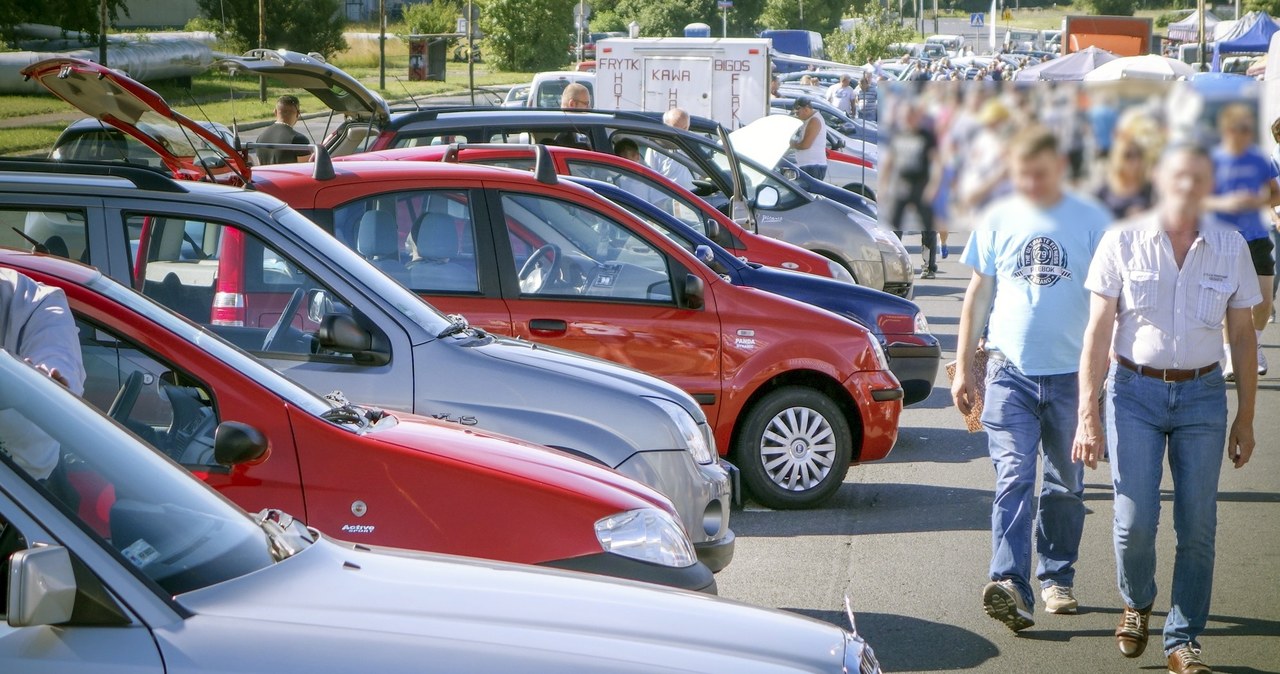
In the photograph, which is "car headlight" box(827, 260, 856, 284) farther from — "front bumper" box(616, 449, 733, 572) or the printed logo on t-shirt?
"front bumper" box(616, 449, 733, 572)

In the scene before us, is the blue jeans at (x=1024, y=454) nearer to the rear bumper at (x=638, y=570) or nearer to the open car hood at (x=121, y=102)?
the rear bumper at (x=638, y=570)

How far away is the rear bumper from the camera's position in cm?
427

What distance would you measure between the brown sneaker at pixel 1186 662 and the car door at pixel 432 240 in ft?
11.6

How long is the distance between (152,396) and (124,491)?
1.44 m

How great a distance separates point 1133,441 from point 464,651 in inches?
134

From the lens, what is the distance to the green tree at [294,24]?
34.5 meters

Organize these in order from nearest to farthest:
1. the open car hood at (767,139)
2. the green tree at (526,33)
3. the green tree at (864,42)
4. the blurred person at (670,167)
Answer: the blurred person at (670,167)
the open car hood at (767,139)
the green tree at (526,33)
the green tree at (864,42)

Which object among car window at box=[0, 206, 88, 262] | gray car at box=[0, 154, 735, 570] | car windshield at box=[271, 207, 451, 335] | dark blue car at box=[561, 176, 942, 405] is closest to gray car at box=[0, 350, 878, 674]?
gray car at box=[0, 154, 735, 570]

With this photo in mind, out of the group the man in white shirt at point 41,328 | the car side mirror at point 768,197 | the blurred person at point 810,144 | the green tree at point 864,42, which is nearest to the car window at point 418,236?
the man in white shirt at point 41,328

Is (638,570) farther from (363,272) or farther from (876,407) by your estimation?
(876,407)

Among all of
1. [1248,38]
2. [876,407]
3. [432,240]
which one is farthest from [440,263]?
[1248,38]

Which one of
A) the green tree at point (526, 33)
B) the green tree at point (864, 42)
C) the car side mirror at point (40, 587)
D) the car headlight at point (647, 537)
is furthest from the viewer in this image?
the green tree at point (864, 42)

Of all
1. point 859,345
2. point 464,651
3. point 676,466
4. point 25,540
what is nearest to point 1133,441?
point 676,466

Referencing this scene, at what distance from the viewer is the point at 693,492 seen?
5.82 meters
